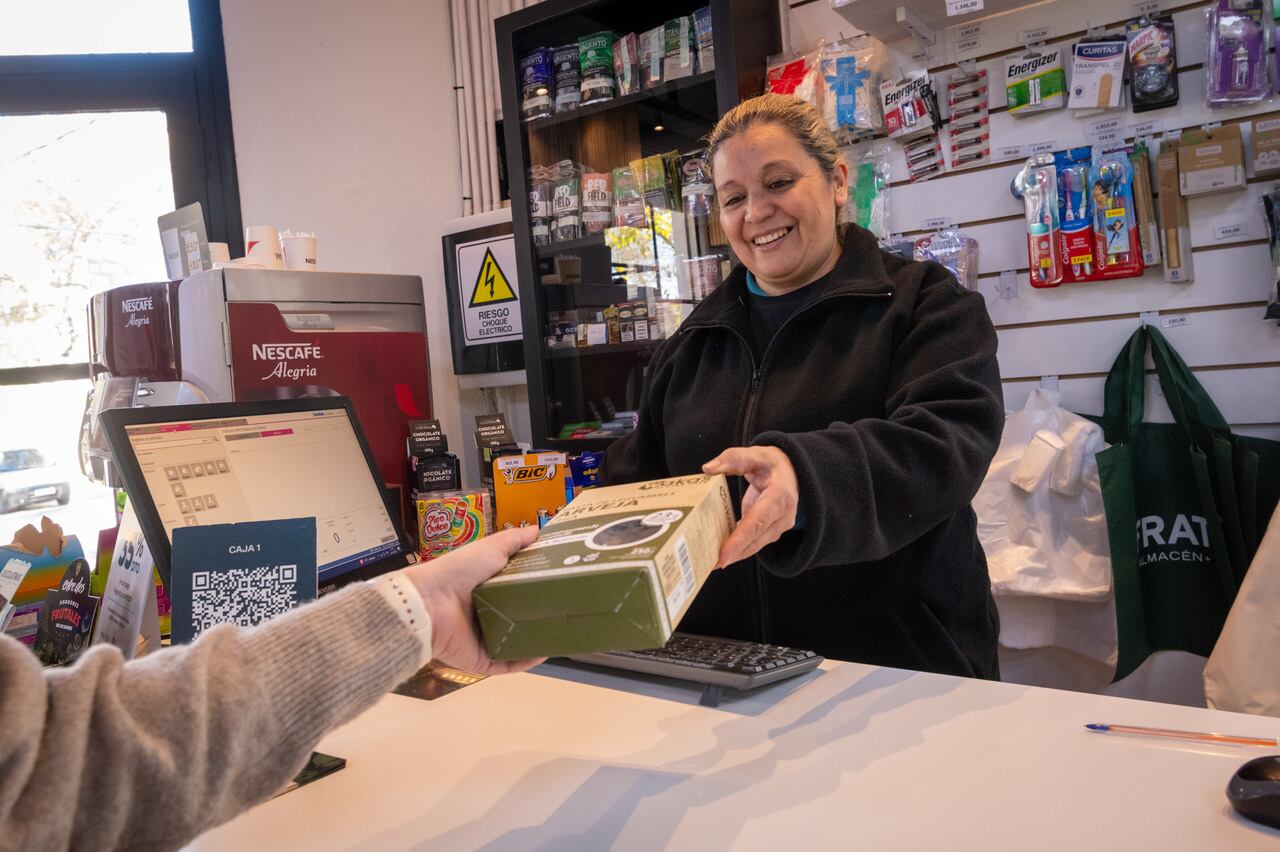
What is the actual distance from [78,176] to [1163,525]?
159 inches

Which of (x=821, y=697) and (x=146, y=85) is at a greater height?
(x=146, y=85)

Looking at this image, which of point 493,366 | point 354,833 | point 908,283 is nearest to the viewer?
point 354,833

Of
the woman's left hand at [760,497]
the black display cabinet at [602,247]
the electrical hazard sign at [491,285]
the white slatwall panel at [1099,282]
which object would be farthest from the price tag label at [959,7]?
the woman's left hand at [760,497]

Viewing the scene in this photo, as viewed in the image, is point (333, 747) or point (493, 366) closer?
point (333, 747)

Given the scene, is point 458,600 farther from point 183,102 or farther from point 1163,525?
point 183,102

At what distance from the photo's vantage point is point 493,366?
10.9ft

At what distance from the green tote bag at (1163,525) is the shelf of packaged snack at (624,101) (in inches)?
55.2

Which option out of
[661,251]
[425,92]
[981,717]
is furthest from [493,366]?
[981,717]

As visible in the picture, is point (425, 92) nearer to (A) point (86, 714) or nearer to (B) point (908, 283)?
(B) point (908, 283)

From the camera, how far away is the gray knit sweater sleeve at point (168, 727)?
0.54 m

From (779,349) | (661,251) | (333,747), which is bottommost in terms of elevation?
(333,747)

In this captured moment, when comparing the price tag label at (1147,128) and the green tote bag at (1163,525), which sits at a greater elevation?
the price tag label at (1147,128)

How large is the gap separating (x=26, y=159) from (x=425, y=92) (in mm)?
1583

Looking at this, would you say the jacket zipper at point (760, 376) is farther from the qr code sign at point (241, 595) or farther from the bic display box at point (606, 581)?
the qr code sign at point (241, 595)
